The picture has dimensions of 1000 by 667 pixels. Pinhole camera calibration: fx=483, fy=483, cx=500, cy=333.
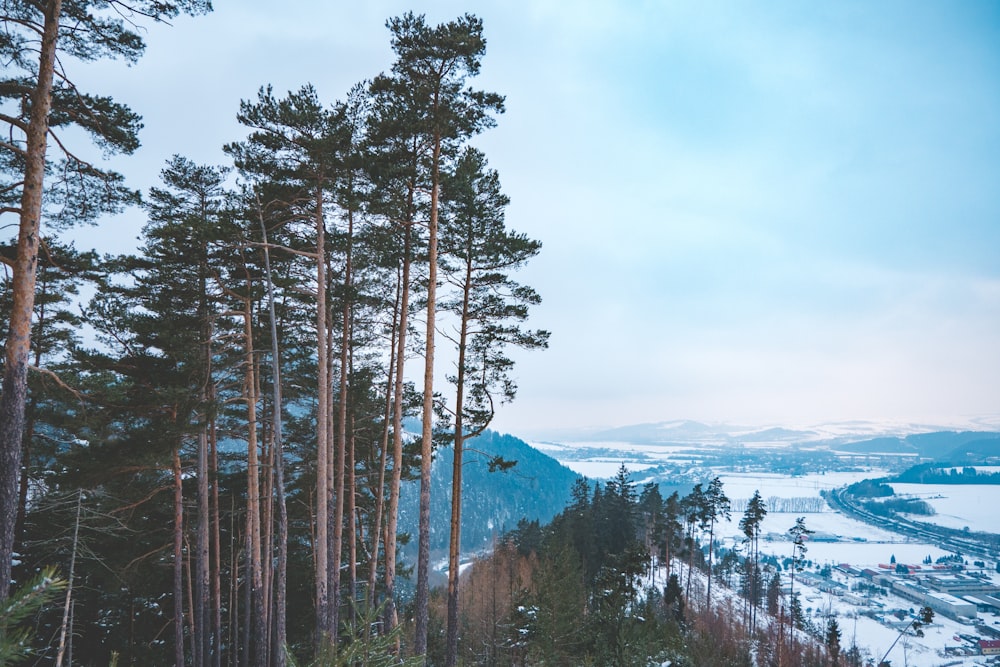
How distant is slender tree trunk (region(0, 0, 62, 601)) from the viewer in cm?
537

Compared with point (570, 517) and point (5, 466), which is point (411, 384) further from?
point (570, 517)

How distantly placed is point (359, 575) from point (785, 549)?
400 feet

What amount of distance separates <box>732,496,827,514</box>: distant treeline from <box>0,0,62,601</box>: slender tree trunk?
6851 inches

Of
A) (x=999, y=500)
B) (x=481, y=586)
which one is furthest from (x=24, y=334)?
(x=999, y=500)

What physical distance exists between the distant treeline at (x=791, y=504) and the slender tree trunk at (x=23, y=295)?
571ft

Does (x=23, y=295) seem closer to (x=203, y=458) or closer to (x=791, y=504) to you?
(x=203, y=458)

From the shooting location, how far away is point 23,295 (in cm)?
572

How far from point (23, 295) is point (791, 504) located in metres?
205

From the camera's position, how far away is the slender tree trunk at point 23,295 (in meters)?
5.37

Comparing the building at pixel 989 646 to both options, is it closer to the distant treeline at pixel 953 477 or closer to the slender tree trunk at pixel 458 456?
the slender tree trunk at pixel 458 456

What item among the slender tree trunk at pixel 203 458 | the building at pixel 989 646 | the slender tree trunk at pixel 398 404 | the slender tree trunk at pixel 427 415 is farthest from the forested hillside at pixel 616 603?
the building at pixel 989 646

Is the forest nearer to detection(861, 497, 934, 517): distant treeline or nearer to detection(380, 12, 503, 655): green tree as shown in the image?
detection(380, 12, 503, 655): green tree

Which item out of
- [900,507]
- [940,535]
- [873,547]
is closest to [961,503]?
[900,507]

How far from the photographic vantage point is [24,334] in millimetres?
5711
